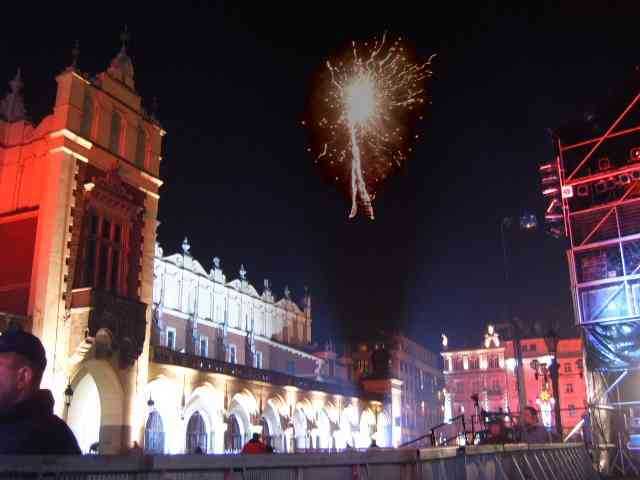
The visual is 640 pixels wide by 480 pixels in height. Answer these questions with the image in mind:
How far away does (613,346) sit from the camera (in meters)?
24.9

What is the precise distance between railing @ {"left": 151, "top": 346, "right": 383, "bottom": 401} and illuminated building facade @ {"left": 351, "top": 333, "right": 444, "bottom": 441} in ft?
73.7

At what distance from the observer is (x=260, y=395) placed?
33.5m

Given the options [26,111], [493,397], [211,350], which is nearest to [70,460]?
[26,111]

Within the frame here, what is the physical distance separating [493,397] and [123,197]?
239 feet

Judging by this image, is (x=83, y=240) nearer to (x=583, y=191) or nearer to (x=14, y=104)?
(x=14, y=104)

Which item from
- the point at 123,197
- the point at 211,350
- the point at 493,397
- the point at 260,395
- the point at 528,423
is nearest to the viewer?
the point at 528,423

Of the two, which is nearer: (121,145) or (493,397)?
(121,145)

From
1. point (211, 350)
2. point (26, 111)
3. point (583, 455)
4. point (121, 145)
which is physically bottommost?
point (583, 455)

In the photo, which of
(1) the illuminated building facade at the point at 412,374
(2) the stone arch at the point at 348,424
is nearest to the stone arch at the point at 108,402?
(2) the stone arch at the point at 348,424

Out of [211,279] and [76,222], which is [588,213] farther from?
[211,279]

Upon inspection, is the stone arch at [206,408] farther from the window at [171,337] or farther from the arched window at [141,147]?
the window at [171,337]

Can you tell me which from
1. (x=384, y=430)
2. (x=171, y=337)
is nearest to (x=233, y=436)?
(x=171, y=337)

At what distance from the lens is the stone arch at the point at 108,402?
22641 millimetres

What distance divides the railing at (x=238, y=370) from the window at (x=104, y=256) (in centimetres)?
380
